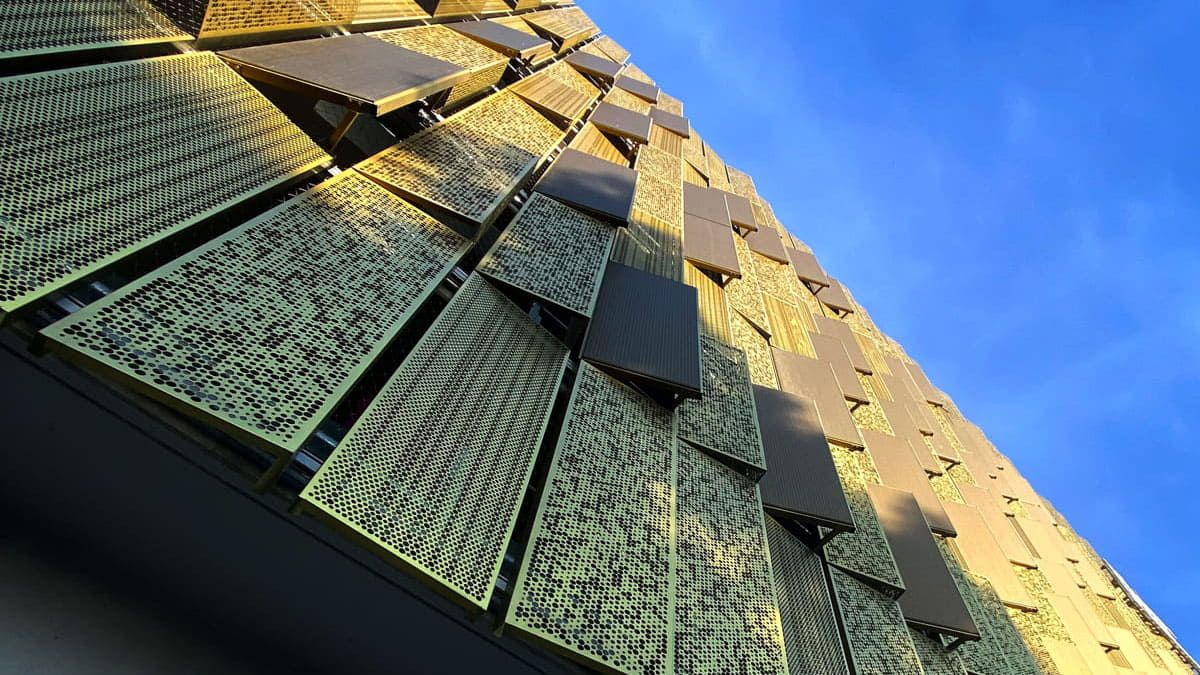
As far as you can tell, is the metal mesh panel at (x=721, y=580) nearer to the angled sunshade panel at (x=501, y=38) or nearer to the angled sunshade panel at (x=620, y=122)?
the angled sunshade panel at (x=620, y=122)

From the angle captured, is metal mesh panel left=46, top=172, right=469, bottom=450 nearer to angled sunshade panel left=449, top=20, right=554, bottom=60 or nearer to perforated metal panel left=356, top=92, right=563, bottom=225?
perforated metal panel left=356, top=92, right=563, bottom=225

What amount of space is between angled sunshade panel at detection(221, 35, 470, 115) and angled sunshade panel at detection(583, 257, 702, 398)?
363 cm

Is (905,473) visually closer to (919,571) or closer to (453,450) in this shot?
(919,571)

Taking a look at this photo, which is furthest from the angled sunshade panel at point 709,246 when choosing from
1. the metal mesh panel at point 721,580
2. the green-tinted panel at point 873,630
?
the green-tinted panel at point 873,630

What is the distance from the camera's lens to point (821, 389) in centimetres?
1245

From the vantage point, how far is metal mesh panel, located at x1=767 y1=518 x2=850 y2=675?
6.99 m

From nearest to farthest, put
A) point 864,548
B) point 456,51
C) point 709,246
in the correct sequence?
1. point 864,548
2. point 456,51
3. point 709,246

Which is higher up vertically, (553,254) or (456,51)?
(456,51)

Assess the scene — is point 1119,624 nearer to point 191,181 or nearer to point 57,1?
point 191,181

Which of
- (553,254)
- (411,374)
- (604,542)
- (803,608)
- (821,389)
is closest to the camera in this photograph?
(411,374)

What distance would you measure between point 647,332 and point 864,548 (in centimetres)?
513

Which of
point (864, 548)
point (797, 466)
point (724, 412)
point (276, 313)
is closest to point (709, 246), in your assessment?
point (724, 412)

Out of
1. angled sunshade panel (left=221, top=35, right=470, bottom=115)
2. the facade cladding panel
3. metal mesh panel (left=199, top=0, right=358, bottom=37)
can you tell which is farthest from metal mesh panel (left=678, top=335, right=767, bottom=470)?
metal mesh panel (left=199, top=0, right=358, bottom=37)

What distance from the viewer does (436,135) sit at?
8.45 m
